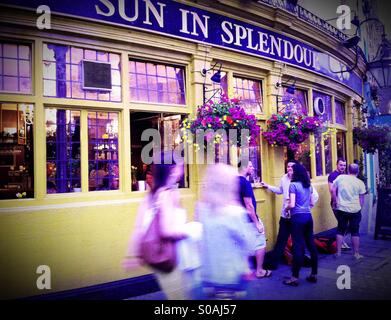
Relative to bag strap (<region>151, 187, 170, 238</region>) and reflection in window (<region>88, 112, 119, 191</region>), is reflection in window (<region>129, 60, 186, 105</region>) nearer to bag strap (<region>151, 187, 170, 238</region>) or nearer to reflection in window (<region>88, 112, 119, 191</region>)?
reflection in window (<region>88, 112, 119, 191</region>)

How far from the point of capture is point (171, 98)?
5.94m

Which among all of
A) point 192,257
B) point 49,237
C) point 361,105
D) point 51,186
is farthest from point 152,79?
point 361,105

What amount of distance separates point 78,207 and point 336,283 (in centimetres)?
438

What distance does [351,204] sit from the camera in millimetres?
6355

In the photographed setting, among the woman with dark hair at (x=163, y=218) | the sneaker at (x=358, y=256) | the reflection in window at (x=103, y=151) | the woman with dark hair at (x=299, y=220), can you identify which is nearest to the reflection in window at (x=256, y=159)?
the woman with dark hair at (x=299, y=220)

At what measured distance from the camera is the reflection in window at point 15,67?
4445mm

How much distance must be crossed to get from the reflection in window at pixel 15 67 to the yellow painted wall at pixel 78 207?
0.47 ft

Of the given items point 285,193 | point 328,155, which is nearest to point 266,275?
point 285,193

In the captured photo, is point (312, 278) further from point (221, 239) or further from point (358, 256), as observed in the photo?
point (221, 239)

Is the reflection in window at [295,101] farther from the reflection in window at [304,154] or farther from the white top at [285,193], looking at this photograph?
the white top at [285,193]

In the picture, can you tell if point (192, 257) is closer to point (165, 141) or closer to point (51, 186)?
point (51, 186)

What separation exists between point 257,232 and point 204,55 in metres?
3.57
